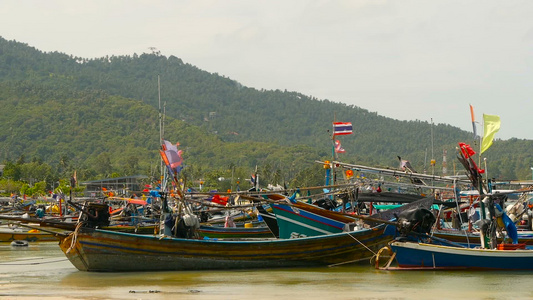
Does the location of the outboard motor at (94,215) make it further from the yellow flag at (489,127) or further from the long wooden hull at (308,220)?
the yellow flag at (489,127)

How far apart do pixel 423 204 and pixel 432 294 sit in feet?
19.6

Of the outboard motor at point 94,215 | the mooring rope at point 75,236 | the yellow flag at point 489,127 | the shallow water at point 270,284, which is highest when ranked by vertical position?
the yellow flag at point 489,127

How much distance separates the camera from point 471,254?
1886 centimetres

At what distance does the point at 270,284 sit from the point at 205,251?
328cm

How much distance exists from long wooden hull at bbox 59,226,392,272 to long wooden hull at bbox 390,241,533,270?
1704 mm

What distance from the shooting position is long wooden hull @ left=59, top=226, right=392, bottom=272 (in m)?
19.5

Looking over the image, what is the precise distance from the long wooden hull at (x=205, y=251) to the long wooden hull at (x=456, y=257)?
170 cm

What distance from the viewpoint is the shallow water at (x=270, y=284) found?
1541 cm

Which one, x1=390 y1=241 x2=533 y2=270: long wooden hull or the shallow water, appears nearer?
the shallow water

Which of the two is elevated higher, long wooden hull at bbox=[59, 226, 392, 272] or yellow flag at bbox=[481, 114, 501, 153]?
yellow flag at bbox=[481, 114, 501, 153]

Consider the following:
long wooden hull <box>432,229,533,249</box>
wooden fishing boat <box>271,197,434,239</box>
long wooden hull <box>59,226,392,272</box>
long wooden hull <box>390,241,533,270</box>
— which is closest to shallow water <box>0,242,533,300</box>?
long wooden hull <box>390,241,533,270</box>

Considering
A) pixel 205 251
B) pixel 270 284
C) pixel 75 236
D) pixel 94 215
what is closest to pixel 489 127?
pixel 270 284

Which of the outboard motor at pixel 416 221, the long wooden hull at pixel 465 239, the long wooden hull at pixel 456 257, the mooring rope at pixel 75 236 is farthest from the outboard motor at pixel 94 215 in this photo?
the long wooden hull at pixel 465 239

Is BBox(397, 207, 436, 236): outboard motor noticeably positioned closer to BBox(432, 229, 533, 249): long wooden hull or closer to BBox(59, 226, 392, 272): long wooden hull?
BBox(59, 226, 392, 272): long wooden hull
